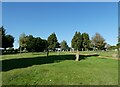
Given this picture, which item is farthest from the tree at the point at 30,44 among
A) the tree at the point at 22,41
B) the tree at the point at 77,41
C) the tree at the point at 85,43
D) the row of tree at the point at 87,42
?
the tree at the point at 85,43

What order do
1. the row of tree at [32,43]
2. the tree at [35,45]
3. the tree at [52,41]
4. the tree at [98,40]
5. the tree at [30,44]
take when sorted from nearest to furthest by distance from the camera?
the tree at [30,44] → the tree at [35,45] → the row of tree at [32,43] → the tree at [98,40] → the tree at [52,41]

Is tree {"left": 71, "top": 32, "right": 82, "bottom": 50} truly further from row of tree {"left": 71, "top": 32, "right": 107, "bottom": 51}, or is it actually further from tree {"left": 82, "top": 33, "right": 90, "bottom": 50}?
tree {"left": 82, "top": 33, "right": 90, "bottom": 50}

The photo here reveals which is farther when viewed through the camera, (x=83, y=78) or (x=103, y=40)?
(x=103, y=40)

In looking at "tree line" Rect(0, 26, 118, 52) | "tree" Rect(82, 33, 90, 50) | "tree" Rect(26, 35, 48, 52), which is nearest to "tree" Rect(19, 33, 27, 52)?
"tree line" Rect(0, 26, 118, 52)

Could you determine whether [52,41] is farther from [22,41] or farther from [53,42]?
[22,41]

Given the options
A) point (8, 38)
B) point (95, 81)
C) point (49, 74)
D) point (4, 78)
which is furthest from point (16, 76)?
point (8, 38)

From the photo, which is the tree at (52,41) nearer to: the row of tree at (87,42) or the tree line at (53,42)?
the tree line at (53,42)

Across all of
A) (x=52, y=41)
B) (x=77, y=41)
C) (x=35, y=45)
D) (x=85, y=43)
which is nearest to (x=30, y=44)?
(x=35, y=45)

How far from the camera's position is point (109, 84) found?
13383 millimetres

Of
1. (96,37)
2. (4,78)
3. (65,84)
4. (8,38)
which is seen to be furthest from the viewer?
(96,37)

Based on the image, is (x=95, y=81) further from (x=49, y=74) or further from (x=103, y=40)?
(x=103, y=40)

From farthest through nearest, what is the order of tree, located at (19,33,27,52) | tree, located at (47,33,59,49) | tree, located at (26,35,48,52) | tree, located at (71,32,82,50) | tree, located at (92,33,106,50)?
tree, located at (47,33,59,49) → tree, located at (71,32,82,50) → tree, located at (92,33,106,50) → tree, located at (19,33,27,52) → tree, located at (26,35,48,52)

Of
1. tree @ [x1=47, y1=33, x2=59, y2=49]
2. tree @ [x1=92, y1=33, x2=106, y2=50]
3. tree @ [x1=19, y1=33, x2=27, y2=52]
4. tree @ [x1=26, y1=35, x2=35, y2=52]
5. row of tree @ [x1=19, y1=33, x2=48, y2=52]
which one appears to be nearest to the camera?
tree @ [x1=26, y1=35, x2=35, y2=52]

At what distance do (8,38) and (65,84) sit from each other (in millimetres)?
86955
